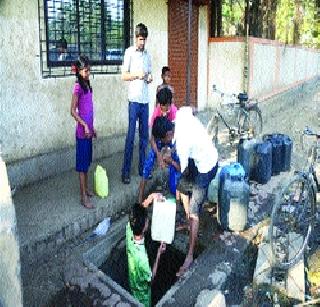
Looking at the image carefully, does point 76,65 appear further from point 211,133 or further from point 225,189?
point 211,133

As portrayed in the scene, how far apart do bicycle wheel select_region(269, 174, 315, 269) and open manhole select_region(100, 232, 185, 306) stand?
1.18 metres

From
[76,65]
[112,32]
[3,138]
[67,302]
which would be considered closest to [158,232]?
[67,302]

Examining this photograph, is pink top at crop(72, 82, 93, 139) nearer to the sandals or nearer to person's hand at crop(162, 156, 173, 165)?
the sandals

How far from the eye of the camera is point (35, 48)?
18.7 feet

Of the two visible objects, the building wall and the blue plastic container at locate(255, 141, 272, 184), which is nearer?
the building wall

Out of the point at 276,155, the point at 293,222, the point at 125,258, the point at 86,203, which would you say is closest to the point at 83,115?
the point at 86,203

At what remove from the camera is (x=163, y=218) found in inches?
178

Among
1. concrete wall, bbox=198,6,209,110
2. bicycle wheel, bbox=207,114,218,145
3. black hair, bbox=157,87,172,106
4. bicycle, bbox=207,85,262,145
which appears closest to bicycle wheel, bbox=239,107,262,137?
bicycle, bbox=207,85,262,145

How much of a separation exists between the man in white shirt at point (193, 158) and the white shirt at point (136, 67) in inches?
55.3

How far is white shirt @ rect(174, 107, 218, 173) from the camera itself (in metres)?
4.29

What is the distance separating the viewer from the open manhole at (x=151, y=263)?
493cm

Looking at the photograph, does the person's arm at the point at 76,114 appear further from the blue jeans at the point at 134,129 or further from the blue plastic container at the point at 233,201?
the blue plastic container at the point at 233,201

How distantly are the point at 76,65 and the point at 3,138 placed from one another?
5.12ft

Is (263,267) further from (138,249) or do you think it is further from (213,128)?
(213,128)
